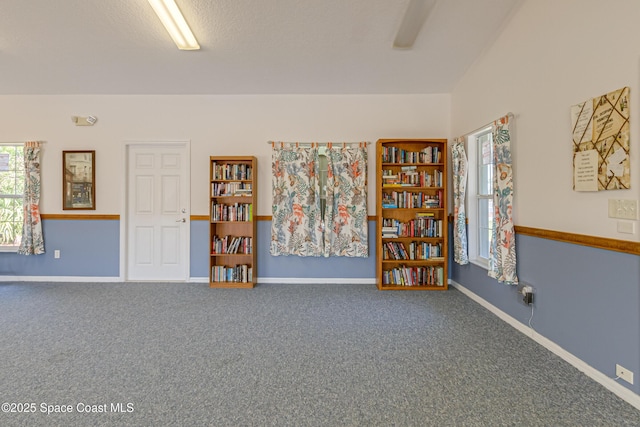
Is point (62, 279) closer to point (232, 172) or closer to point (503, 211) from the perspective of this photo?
point (232, 172)

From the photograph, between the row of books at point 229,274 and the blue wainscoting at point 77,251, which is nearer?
the row of books at point 229,274

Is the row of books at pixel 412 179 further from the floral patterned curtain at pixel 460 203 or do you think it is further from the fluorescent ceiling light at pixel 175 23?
the fluorescent ceiling light at pixel 175 23

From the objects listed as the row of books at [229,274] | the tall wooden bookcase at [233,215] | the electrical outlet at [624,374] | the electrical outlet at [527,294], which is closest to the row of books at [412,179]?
the electrical outlet at [527,294]

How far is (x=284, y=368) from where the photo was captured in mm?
2035

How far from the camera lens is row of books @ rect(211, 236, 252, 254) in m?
4.01

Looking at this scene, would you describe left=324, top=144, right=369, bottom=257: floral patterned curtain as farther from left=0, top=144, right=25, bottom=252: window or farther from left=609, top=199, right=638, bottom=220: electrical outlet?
left=0, top=144, right=25, bottom=252: window

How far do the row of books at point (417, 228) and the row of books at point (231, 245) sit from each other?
1.87m

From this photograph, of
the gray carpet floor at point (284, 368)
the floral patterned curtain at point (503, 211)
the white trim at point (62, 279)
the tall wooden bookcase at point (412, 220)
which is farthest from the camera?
the white trim at point (62, 279)

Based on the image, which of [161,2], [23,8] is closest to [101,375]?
[161,2]

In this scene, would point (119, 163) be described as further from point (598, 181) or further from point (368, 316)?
point (598, 181)

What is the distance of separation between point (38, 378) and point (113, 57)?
10.2 ft

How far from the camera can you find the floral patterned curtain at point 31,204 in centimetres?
408

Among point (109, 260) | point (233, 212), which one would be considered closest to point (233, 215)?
point (233, 212)

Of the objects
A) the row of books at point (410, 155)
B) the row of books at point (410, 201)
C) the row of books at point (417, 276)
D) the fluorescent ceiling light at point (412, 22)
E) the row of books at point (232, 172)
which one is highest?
the fluorescent ceiling light at point (412, 22)
